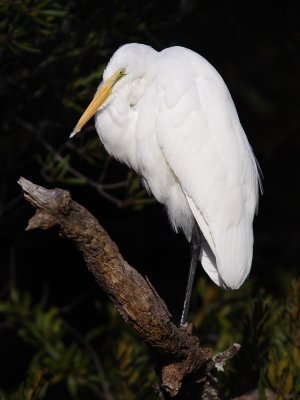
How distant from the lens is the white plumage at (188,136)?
264cm

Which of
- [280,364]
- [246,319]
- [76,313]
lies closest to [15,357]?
[76,313]

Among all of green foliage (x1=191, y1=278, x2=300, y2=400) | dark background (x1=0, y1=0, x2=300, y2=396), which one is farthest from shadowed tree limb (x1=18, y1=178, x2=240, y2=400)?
dark background (x1=0, y1=0, x2=300, y2=396)

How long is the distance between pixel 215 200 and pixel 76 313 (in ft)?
6.01

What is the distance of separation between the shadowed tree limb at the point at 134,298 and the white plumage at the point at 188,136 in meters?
0.41

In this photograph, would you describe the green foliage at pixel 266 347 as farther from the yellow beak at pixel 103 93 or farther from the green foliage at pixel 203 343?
the yellow beak at pixel 103 93

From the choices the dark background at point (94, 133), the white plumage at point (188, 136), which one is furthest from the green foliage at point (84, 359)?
the white plumage at point (188, 136)

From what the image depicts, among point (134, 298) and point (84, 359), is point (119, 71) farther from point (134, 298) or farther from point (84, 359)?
point (84, 359)

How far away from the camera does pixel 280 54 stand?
4.13 m

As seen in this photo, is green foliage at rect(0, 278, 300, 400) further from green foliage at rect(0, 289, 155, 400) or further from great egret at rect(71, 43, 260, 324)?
great egret at rect(71, 43, 260, 324)

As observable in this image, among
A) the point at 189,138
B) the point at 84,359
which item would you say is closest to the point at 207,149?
the point at 189,138

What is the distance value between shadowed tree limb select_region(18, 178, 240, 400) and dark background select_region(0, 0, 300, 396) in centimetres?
102

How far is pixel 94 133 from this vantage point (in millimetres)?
3480

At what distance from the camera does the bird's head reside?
2598 mm

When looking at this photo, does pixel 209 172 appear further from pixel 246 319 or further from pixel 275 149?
pixel 275 149
